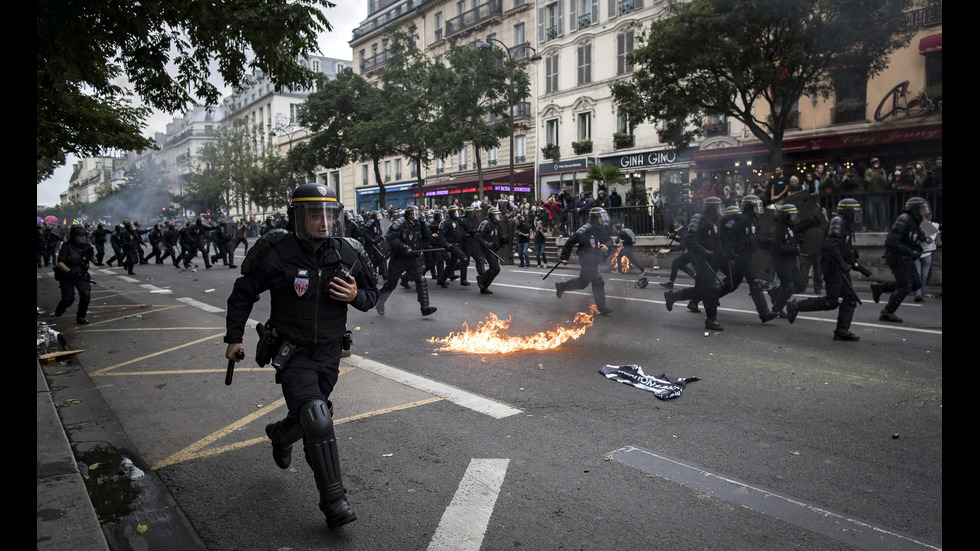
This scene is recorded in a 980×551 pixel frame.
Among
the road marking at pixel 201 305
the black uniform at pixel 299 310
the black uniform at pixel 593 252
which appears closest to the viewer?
the black uniform at pixel 299 310

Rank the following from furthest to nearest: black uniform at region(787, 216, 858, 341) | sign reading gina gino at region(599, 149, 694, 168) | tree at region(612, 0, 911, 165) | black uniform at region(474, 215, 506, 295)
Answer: sign reading gina gino at region(599, 149, 694, 168), tree at region(612, 0, 911, 165), black uniform at region(474, 215, 506, 295), black uniform at region(787, 216, 858, 341)

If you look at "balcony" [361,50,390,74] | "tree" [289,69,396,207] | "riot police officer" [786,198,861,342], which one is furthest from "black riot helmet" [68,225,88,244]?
"balcony" [361,50,390,74]

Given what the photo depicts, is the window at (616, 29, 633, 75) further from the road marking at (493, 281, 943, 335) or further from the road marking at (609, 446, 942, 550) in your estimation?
the road marking at (609, 446, 942, 550)

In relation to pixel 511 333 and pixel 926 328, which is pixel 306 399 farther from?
pixel 926 328

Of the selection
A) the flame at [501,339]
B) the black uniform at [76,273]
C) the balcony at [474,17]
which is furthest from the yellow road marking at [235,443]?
the balcony at [474,17]

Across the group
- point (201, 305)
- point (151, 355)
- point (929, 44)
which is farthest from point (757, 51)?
point (151, 355)

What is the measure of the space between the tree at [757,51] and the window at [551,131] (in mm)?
15607

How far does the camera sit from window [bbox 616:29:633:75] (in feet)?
101

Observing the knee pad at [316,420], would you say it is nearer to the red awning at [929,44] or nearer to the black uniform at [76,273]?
the black uniform at [76,273]

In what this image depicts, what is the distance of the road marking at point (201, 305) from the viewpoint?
11.3 metres

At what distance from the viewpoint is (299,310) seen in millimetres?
3488

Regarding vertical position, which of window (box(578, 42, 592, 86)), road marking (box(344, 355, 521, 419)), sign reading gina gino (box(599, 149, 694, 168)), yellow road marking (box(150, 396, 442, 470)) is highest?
window (box(578, 42, 592, 86))

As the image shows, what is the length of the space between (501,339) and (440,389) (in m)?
2.37

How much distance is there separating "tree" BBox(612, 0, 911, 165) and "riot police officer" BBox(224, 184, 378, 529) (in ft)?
54.2
